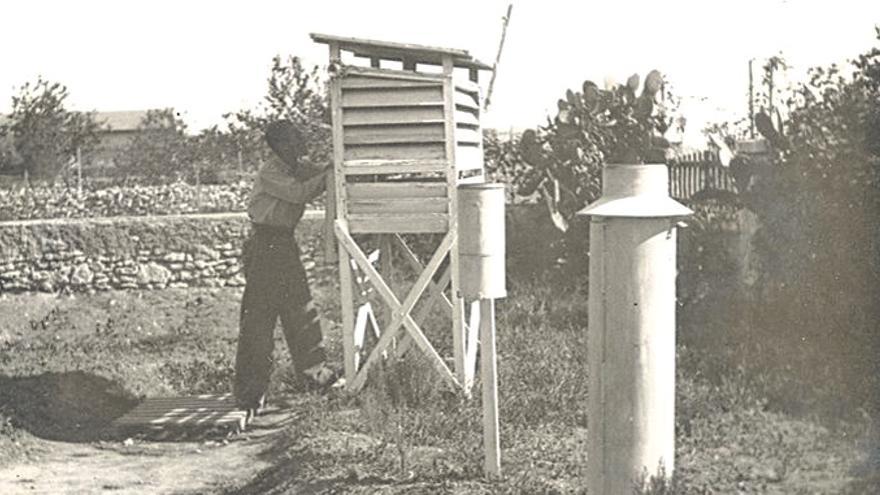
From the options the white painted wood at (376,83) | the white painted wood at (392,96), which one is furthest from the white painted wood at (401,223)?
the white painted wood at (376,83)

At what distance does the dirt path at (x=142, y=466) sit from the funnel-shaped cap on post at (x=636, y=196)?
3.35 metres

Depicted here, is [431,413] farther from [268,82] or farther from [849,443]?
[268,82]

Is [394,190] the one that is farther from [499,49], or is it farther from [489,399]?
[489,399]

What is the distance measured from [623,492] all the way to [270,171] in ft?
14.8

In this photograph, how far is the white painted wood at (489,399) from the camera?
18.2ft

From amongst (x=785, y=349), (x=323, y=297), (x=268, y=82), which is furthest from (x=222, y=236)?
(x=268, y=82)

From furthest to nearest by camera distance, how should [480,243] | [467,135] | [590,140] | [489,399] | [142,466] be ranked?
[590,140] < [467,135] < [142,466] < [489,399] < [480,243]

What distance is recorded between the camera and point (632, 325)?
14.5 feet

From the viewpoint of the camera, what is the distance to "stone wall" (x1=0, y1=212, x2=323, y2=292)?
47.7ft

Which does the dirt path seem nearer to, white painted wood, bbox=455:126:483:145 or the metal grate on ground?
the metal grate on ground

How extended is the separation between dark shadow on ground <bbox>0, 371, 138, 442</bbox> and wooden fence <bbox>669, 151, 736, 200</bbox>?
8.59 m

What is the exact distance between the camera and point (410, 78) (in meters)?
7.55

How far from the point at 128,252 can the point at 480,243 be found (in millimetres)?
10542

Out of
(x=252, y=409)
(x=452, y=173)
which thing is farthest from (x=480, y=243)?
(x=252, y=409)
